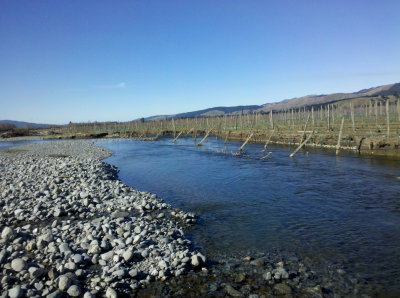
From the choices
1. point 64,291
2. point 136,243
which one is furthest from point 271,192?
point 64,291

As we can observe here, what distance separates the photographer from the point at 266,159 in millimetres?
24594

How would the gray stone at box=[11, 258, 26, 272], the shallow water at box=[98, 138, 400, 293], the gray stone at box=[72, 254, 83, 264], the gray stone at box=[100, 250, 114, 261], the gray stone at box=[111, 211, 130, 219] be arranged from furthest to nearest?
the gray stone at box=[111, 211, 130, 219] < the shallow water at box=[98, 138, 400, 293] < the gray stone at box=[100, 250, 114, 261] < the gray stone at box=[72, 254, 83, 264] < the gray stone at box=[11, 258, 26, 272]

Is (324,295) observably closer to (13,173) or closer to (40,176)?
(40,176)

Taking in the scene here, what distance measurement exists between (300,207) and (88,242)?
8209 millimetres

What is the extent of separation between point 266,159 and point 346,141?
29.5ft

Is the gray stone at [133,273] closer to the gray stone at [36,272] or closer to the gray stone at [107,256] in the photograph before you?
the gray stone at [107,256]

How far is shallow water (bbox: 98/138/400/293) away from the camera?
299 inches

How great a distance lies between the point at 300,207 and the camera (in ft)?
37.9

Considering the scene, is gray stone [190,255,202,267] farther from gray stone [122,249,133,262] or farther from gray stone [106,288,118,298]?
gray stone [106,288,118,298]

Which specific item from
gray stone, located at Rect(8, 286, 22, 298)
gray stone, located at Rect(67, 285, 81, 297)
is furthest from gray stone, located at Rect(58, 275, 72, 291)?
gray stone, located at Rect(8, 286, 22, 298)

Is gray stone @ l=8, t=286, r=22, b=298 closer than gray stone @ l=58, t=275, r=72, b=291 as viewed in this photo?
Yes

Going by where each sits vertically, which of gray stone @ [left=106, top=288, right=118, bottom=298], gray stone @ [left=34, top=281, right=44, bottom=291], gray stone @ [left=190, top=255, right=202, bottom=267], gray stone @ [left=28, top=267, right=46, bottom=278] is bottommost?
gray stone @ [left=190, top=255, right=202, bottom=267]

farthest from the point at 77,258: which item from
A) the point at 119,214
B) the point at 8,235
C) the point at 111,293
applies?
the point at 119,214

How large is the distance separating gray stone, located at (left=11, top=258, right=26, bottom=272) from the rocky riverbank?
22mm
